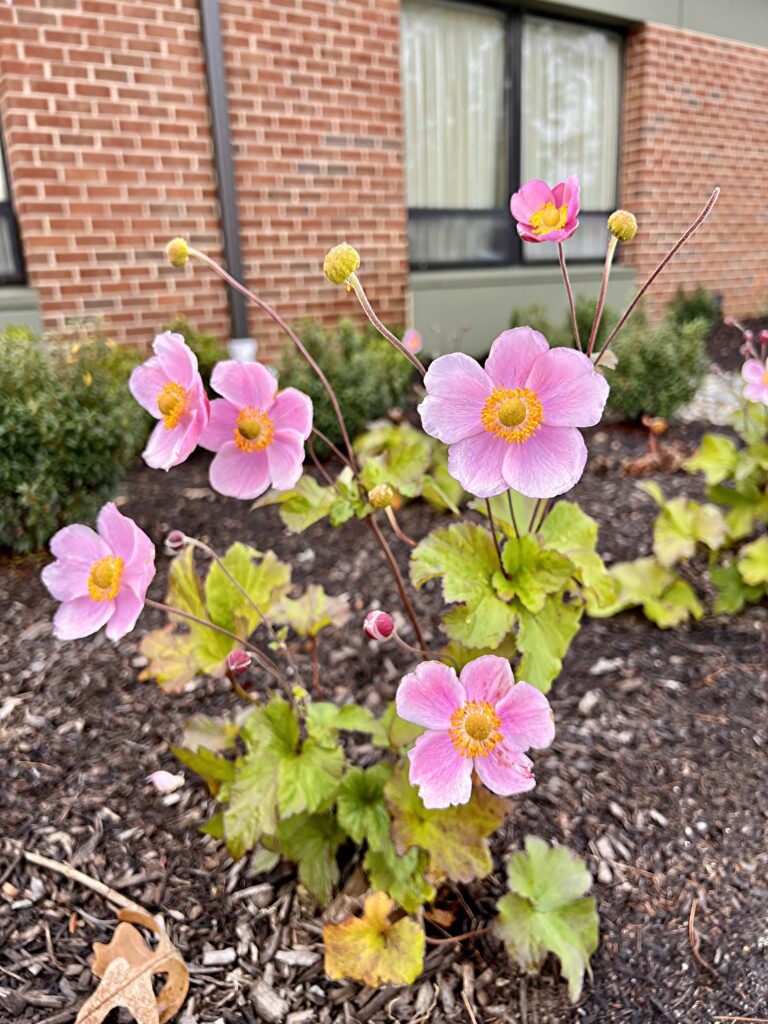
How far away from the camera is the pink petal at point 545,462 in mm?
831

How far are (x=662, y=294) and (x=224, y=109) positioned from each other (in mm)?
4579

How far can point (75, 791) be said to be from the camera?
60.5 inches

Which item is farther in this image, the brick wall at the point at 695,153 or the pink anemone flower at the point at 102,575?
the brick wall at the point at 695,153

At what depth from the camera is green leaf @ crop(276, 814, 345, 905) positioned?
4.01 ft

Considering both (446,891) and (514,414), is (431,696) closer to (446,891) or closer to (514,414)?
(514,414)

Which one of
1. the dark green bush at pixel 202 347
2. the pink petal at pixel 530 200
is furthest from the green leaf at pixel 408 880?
the dark green bush at pixel 202 347

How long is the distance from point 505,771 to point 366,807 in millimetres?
320

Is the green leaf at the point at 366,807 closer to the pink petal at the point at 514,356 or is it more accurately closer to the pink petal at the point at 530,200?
the pink petal at the point at 514,356

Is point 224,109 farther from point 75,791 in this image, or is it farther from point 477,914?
point 477,914

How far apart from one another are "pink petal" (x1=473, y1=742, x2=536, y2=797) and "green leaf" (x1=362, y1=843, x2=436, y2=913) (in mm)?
240

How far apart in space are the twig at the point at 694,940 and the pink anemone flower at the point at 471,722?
578 millimetres

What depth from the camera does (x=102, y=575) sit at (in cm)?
97

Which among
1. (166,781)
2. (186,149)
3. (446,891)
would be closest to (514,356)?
(446,891)

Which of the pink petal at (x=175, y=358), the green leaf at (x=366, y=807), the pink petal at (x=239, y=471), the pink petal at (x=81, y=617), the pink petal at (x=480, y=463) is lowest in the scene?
the green leaf at (x=366, y=807)
